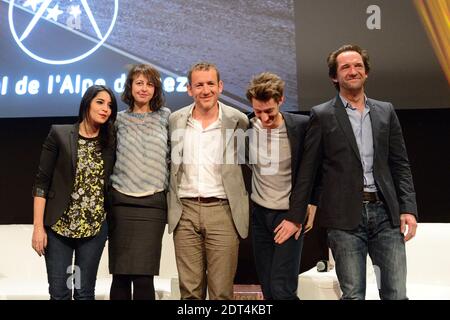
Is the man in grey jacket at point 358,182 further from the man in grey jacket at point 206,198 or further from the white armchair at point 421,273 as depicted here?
the white armchair at point 421,273

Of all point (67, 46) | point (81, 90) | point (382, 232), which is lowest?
point (382, 232)

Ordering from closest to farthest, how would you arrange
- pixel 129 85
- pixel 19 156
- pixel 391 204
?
pixel 391 204 → pixel 129 85 → pixel 19 156

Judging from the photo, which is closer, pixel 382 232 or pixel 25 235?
pixel 382 232

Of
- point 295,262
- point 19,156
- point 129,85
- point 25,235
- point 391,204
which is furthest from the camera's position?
point 19,156

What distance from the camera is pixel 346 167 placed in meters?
2.33

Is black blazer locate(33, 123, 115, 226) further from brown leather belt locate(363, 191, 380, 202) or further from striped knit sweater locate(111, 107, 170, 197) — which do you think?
brown leather belt locate(363, 191, 380, 202)

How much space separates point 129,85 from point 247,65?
4.79 feet

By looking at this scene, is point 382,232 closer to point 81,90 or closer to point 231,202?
point 231,202

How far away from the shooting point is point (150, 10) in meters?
4.02

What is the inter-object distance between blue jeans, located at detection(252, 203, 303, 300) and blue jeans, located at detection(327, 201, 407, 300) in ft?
0.68

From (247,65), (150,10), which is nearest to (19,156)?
(150,10)

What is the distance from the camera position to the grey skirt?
250 centimetres

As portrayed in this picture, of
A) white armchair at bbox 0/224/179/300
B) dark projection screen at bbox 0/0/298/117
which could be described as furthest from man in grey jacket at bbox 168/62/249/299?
dark projection screen at bbox 0/0/298/117

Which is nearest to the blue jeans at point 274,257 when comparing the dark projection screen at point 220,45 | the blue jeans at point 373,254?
the blue jeans at point 373,254
